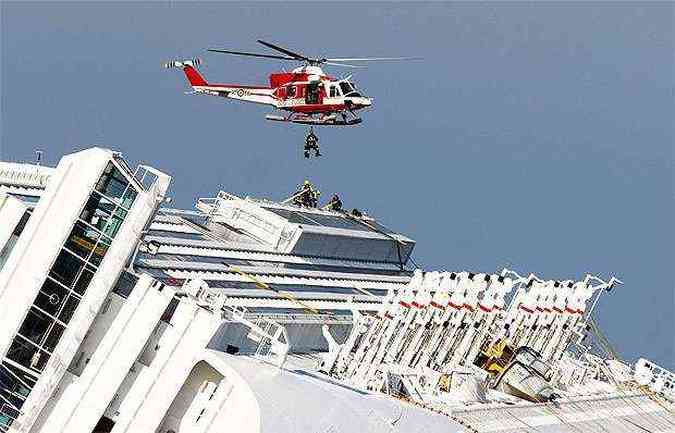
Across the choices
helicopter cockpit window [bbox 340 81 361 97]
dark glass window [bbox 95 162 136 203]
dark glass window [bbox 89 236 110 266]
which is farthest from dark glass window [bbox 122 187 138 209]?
helicopter cockpit window [bbox 340 81 361 97]

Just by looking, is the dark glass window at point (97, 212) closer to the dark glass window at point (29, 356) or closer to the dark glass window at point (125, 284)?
the dark glass window at point (125, 284)

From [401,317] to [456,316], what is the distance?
5.34 metres

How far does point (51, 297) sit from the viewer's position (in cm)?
4162

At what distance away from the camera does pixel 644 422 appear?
66.1m

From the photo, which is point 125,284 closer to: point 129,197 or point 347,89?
point 129,197

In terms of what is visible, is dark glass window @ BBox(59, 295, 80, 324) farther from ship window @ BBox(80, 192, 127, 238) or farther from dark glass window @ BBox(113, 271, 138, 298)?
ship window @ BBox(80, 192, 127, 238)

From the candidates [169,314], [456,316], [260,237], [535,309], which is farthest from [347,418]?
[535,309]

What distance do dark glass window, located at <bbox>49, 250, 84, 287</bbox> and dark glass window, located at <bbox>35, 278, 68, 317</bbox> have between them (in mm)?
250

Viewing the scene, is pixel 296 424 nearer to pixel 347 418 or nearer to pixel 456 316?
pixel 347 418

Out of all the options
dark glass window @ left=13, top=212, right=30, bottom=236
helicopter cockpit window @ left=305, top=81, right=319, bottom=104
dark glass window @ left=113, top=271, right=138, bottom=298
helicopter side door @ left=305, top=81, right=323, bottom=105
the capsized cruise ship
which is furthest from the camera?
helicopter cockpit window @ left=305, top=81, right=319, bottom=104

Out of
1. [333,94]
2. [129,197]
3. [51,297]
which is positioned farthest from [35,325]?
[333,94]

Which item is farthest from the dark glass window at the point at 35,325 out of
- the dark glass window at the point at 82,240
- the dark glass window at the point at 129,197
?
the dark glass window at the point at 129,197

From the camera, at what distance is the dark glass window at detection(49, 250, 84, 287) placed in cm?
4166

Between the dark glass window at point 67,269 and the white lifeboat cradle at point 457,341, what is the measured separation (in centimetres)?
1294
